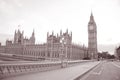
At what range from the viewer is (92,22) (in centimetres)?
11519

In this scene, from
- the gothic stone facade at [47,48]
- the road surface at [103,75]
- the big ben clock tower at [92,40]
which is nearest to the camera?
the road surface at [103,75]

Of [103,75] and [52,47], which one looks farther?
[52,47]

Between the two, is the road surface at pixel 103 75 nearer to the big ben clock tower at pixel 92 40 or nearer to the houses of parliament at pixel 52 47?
the houses of parliament at pixel 52 47

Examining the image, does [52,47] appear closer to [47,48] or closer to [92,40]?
[47,48]

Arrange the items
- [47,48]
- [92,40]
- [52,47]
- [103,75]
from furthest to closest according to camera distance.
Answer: [92,40] → [47,48] → [52,47] → [103,75]

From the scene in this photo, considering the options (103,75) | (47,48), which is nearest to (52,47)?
(47,48)

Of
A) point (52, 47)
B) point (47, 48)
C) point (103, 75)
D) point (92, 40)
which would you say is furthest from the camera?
point (92, 40)

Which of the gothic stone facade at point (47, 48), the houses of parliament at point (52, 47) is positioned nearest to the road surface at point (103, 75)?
the gothic stone facade at point (47, 48)

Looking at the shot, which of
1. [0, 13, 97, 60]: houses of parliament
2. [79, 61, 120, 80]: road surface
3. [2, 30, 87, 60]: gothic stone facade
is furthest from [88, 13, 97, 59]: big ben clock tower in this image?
[79, 61, 120, 80]: road surface

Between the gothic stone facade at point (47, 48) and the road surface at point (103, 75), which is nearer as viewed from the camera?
the road surface at point (103, 75)

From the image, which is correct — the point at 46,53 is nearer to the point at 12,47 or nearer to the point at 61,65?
the point at 12,47

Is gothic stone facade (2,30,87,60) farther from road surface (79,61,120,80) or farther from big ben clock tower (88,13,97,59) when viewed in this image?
road surface (79,61,120,80)

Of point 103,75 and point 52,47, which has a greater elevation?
point 52,47

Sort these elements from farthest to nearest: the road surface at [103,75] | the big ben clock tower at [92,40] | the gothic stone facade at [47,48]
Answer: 1. the big ben clock tower at [92,40]
2. the gothic stone facade at [47,48]
3. the road surface at [103,75]
